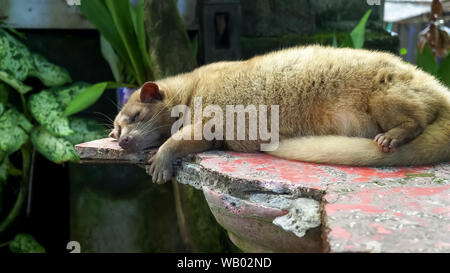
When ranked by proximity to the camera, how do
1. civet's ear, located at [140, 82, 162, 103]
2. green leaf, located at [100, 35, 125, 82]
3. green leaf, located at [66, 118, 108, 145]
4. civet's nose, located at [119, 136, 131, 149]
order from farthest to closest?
1. green leaf, located at [100, 35, 125, 82]
2. green leaf, located at [66, 118, 108, 145]
3. civet's ear, located at [140, 82, 162, 103]
4. civet's nose, located at [119, 136, 131, 149]

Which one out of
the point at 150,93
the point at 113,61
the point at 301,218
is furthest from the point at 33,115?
the point at 301,218

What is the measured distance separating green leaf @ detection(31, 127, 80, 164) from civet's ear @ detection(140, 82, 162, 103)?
1245 mm

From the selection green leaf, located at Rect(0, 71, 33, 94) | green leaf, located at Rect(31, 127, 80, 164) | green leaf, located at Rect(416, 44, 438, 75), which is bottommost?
green leaf, located at Rect(31, 127, 80, 164)

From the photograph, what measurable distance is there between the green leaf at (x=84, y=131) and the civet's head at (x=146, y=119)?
117 centimetres

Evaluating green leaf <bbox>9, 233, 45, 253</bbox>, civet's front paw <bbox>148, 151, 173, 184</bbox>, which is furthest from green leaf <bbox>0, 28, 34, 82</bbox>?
civet's front paw <bbox>148, 151, 173, 184</bbox>

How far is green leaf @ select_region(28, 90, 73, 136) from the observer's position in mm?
3338

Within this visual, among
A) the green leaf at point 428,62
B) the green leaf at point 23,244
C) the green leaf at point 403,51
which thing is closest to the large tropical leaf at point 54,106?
the green leaf at point 23,244

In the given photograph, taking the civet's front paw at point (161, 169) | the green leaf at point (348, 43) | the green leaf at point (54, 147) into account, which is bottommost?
the green leaf at point (54, 147)

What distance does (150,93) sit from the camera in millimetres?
2328

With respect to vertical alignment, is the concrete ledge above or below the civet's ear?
below

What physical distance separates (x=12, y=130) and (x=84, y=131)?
1.68ft

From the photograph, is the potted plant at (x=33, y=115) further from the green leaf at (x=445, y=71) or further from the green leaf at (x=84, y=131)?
the green leaf at (x=445, y=71)

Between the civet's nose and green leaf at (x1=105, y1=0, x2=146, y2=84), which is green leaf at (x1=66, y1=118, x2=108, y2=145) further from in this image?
the civet's nose

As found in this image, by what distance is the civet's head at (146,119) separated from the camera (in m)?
2.25
